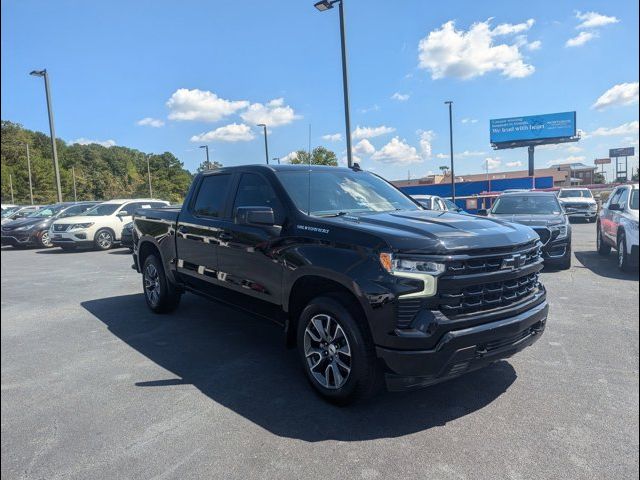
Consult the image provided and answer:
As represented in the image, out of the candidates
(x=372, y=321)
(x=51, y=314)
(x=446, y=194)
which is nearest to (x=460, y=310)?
(x=372, y=321)

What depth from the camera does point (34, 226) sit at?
54.2 ft

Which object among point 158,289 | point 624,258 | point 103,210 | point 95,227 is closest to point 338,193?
point 158,289

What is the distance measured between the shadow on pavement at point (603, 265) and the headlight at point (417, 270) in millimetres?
6704

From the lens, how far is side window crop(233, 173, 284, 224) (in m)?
4.27

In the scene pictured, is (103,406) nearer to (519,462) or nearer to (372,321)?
(372,321)

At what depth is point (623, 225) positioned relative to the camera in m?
8.65

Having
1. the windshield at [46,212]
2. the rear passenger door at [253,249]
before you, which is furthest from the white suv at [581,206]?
the windshield at [46,212]

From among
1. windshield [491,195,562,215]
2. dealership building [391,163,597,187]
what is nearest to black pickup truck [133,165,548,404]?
windshield [491,195,562,215]

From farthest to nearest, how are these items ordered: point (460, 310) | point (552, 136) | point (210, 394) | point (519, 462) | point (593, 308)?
point (552, 136)
point (593, 308)
point (210, 394)
point (460, 310)
point (519, 462)

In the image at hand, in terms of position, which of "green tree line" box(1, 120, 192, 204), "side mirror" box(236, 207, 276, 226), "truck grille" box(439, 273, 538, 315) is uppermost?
"green tree line" box(1, 120, 192, 204)

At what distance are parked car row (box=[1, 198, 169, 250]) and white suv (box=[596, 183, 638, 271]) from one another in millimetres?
12622

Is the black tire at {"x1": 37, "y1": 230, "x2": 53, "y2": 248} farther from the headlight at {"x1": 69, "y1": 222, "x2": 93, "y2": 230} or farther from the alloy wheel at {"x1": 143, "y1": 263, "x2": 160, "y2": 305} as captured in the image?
the alloy wheel at {"x1": 143, "y1": 263, "x2": 160, "y2": 305}

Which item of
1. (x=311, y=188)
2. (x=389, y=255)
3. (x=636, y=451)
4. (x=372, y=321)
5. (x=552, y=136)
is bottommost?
(x=636, y=451)

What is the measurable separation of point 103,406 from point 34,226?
15570 millimetres
